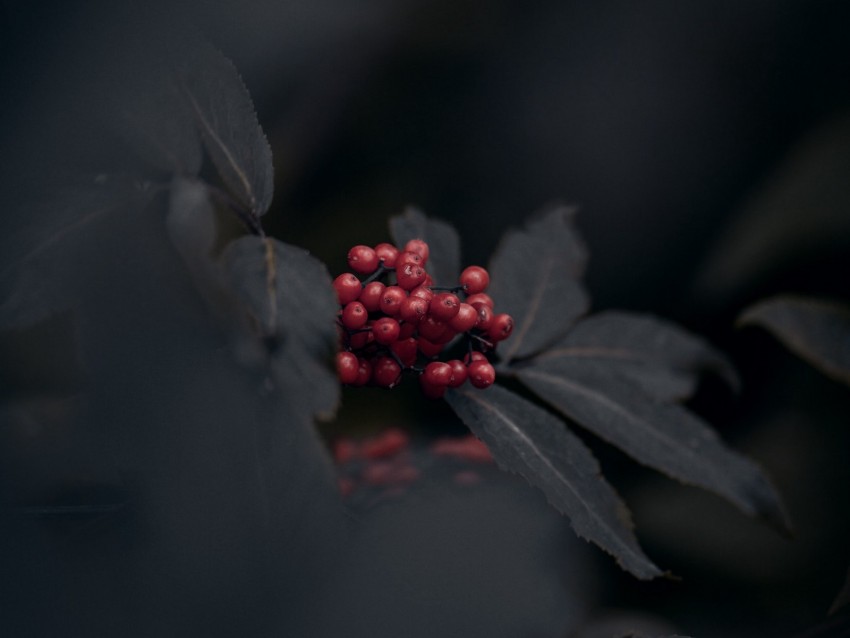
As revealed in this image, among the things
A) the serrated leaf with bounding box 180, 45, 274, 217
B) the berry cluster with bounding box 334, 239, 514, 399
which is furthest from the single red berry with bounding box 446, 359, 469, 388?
the serrated leaf with bounding box 180, 45, 274, 217

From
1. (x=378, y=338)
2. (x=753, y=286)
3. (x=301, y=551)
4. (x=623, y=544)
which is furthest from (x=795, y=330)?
(x=301, y=551)

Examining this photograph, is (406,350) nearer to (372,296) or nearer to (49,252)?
(372,296)

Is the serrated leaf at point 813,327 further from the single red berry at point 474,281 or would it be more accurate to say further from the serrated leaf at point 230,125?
the serrated leaf at point 230,125

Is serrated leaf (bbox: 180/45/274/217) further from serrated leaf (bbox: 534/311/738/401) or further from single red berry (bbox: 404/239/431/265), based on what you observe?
serrated leaf (bbox: 534/311/738/401)

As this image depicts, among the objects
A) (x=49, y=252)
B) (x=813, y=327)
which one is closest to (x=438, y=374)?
(x=49, y=252)

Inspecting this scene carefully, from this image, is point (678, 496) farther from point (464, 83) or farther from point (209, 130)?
point (209, 130)

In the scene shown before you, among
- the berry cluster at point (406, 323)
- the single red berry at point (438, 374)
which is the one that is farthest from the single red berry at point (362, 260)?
the single red berry at point (438, 374)
